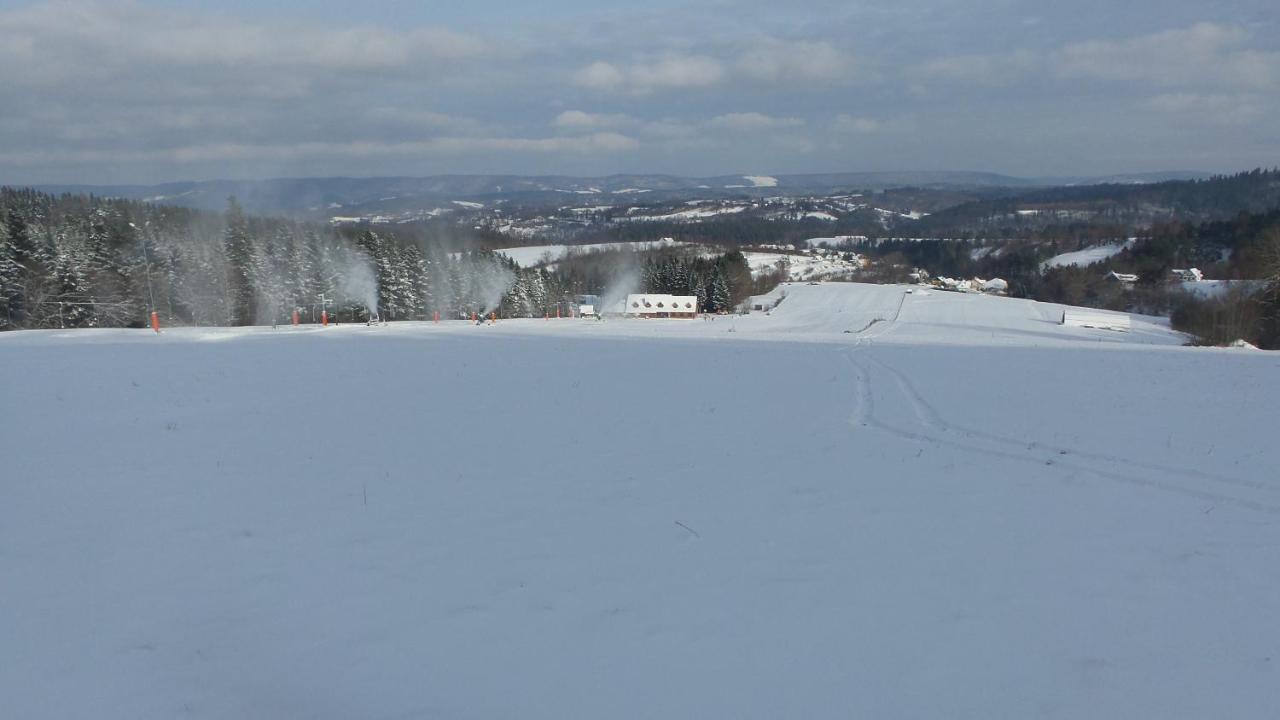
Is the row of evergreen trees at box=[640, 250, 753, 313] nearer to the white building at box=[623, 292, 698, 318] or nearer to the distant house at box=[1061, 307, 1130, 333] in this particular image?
the white building at box=[623, 292, 698, 318]

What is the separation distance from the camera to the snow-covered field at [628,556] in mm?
4699

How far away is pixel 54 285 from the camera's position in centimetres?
3859

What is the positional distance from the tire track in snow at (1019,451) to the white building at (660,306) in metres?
53.0

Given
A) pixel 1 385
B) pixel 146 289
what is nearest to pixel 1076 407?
pixel 1 385

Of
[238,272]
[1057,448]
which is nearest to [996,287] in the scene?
[238,272]

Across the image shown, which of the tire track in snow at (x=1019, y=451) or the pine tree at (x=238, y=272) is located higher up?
the pine tree at (x=238, y=272)

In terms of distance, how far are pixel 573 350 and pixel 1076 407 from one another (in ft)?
46.9

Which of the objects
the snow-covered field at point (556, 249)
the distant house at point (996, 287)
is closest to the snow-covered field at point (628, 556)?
the snow-covered field at point (556, 249)

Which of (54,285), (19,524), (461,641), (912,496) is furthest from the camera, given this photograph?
(54,285)

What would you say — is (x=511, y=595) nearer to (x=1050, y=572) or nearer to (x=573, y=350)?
(x=1050, y=572)

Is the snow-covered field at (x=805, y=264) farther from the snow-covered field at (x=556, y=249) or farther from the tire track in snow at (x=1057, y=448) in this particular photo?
the tire track in snow at (x=1057, y=448)

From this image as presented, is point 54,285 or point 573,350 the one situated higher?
point 54,285

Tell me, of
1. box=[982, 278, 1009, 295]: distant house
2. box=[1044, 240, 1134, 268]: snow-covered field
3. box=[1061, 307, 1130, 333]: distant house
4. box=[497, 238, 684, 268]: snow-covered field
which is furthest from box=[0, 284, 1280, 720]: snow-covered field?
box=[1044, 240, 1134, 268]: snow-covered field

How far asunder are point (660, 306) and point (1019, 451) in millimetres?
58566
